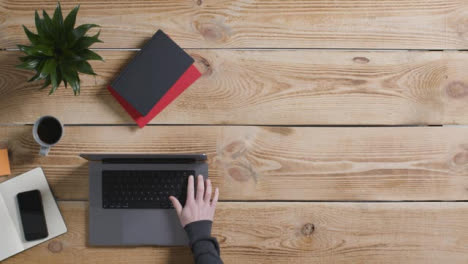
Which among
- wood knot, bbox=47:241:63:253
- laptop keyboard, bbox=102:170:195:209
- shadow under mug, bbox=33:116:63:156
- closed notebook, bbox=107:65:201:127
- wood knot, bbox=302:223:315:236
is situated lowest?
wood knot, bbox=47:241:63:253

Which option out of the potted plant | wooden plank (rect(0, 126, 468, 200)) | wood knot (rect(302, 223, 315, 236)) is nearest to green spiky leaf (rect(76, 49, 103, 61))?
the potted plant

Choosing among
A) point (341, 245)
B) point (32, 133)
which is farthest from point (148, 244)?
point (341, 245)

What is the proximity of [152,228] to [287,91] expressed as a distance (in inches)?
22.6

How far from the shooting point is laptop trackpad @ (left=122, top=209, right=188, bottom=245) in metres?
1.15

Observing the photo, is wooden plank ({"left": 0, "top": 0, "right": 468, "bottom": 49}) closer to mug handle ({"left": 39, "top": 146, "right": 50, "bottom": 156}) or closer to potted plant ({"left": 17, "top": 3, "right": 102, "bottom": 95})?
potted plant ({"left": 17, "top": 3, "right": 102, "bottom": 95})

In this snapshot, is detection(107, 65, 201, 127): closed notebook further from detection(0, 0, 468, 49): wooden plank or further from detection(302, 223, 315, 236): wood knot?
detection(302, 223, 315, 236): wood knot

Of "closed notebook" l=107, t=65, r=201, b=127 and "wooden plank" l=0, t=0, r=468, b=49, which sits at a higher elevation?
"wooden plank" l=0, t=0, r=468, b=49

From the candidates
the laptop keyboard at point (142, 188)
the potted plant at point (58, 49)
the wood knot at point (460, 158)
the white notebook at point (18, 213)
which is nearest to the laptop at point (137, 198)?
the laptop keyboard at point (142, 188)

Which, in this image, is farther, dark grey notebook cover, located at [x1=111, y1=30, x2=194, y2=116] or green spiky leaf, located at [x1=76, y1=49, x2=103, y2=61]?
dark grey notebook cover, located at [x1=111, y1=30, x2=194, y2=116]

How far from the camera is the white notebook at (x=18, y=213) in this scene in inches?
44.8

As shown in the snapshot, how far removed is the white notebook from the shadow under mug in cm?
10

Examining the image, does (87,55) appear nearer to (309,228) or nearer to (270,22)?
(270,22)

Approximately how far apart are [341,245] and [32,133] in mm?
981

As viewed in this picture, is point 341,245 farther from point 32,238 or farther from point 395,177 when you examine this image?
point 32,238
